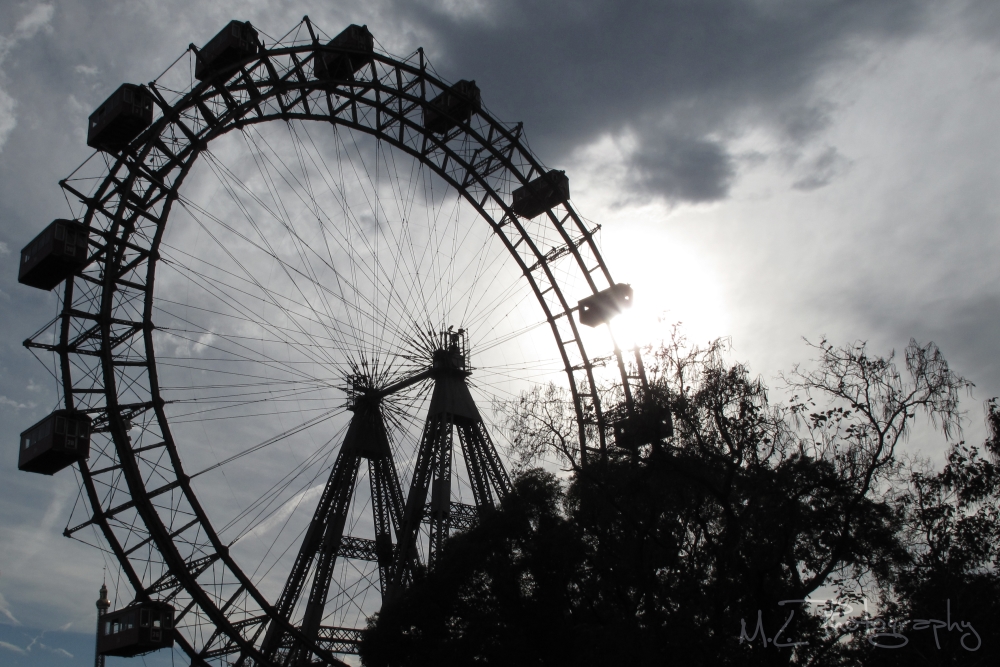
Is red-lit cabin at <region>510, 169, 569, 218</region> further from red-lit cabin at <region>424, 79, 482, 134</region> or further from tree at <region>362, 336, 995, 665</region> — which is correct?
tree at <region>362, 336, 995, 665</region>

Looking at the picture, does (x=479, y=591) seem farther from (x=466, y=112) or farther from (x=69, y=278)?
(x=466, y=112)

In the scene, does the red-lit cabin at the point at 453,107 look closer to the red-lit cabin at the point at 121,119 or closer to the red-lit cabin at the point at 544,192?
the red-lit cabin at the point at 544,192

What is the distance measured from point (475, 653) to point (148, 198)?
15.9 metres

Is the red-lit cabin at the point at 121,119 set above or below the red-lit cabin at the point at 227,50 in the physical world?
below

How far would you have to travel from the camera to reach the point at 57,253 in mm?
24188

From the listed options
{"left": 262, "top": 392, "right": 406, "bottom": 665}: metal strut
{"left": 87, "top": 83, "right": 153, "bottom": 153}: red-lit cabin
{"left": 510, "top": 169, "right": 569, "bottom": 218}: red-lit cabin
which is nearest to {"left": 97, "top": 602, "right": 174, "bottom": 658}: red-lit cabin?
{"left": 262, "top": 392, "right": 406, "bottom": 665}: metal strut

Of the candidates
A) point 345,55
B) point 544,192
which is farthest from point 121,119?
point 544,192

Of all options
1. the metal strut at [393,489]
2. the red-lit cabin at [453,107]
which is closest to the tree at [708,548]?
the metal strut at [393,489]

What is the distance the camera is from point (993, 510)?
15969mm

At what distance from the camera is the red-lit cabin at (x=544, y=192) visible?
1216 inches

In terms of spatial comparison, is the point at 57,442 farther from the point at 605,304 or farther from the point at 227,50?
the point at 605,304

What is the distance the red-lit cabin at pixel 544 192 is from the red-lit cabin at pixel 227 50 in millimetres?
10310

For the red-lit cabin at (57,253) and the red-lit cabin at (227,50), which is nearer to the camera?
the red-lit cabin at (57,253)

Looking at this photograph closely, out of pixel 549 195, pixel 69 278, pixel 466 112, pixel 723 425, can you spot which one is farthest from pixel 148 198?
pixel 723 425
